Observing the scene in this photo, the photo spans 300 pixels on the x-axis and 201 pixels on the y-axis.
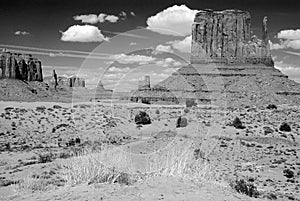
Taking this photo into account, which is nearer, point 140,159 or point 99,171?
point 99,171

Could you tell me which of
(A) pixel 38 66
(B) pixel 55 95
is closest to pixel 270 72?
(B) pixel 55 95

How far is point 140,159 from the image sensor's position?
788 inches

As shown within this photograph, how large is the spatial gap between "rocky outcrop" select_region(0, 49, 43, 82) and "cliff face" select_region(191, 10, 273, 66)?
56019 mm

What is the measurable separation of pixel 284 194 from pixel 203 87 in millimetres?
90117

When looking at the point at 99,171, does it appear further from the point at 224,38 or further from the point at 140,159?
the point at 224,38

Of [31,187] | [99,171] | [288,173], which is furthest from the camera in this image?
[288,173]

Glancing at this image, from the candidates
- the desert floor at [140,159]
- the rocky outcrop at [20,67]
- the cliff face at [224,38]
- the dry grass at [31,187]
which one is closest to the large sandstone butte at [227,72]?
the cliff face at [224,38]

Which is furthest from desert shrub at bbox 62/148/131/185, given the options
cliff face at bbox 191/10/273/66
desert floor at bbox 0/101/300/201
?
cliff face at bbox 191/10/273/66

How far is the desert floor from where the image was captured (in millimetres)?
10672

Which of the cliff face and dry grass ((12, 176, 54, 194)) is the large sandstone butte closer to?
the cliff face

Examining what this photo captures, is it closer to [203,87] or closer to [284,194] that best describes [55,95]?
[203,87]

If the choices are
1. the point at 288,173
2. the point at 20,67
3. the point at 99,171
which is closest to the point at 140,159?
the point at 288,173

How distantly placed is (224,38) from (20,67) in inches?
2873

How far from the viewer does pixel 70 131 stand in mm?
39875
